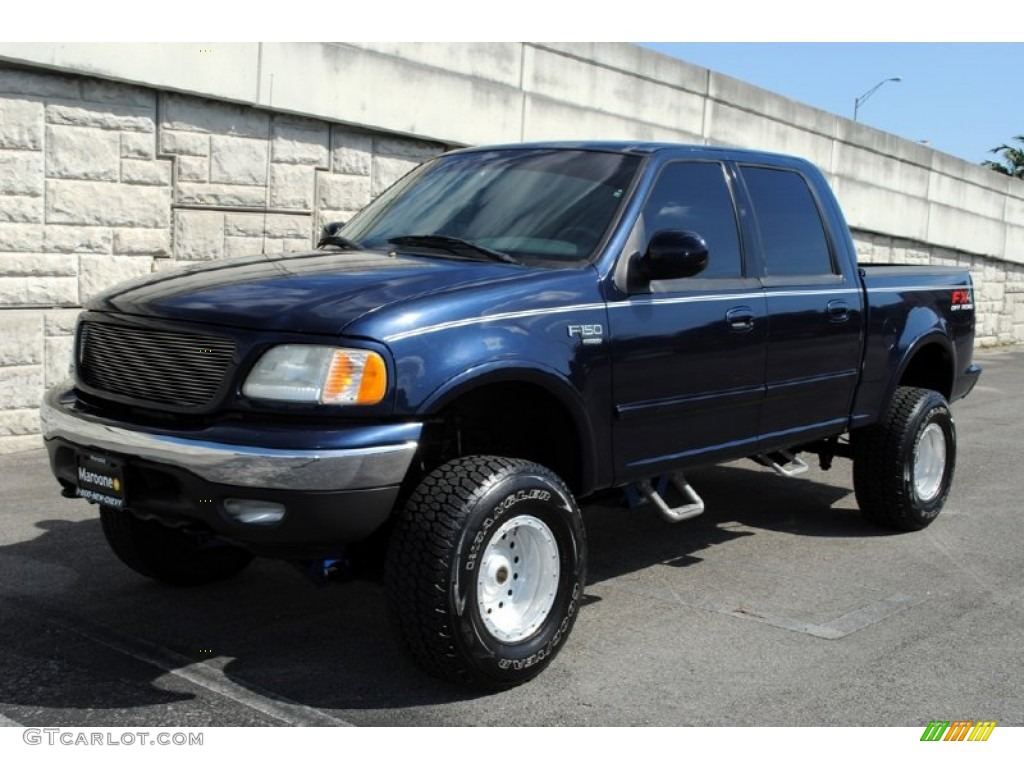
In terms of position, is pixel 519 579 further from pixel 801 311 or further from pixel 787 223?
pixel 787 223

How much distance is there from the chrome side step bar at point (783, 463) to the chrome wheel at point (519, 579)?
7.33ft

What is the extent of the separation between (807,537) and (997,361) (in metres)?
14.9

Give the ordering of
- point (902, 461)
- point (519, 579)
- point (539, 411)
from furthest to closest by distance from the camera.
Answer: point (902, 461) < point (539, 411) < point (519, 579)

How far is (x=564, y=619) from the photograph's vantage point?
4.50 meters

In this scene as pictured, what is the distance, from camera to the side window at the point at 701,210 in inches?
209

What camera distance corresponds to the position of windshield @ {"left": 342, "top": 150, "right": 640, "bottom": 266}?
5.06m

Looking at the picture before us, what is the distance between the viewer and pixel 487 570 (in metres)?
4.32

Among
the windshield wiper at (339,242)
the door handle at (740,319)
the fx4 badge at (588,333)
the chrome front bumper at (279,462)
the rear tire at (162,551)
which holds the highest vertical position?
the windshield wiper at (339,242)

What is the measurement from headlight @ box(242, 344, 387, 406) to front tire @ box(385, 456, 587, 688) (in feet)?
1.42

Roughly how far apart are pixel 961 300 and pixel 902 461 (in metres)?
1.29

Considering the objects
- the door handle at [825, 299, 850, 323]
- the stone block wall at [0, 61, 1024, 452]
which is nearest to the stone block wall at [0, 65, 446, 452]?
the stone block wall at [0, 61, 1024, 452]

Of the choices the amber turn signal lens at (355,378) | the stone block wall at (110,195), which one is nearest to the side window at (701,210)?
the amber turn signal lens at (355,378)

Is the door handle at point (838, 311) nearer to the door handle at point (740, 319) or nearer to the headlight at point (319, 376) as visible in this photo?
the door handle at point (740, 319)
